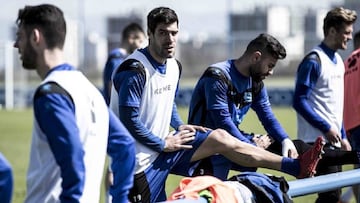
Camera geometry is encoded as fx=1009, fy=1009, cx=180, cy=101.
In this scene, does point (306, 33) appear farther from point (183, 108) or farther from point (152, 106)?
point (152, 106)

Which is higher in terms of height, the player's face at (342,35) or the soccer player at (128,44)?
the player's face at (342,35)

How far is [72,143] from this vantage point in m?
4.46

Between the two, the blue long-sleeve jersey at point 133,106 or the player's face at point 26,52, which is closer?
the player's face at point 26,52

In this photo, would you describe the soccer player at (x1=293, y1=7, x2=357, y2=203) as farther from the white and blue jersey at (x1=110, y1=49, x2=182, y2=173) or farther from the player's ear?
the white and blue jersey at (x1=110, y1=49, x2=182, y2=173)

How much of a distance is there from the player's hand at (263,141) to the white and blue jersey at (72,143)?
8.92 feet

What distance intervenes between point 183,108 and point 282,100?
287cm

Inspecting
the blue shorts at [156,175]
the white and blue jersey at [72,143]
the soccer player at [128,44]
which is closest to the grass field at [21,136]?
the soccer player at [128,44]

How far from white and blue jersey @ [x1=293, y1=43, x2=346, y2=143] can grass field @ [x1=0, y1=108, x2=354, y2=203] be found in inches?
69.8

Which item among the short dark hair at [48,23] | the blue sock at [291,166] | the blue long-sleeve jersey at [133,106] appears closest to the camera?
the short dark hair at [48,23]

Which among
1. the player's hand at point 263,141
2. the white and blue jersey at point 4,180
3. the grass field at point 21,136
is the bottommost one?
the grass field at point 21,136

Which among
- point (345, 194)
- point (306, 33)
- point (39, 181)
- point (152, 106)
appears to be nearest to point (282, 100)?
point (306, 33)

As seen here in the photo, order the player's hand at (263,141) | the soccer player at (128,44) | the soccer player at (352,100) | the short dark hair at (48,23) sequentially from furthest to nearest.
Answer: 1. the soccer player at (128,44)
2. the soccer player at (352,100)
3. the player's hand at (263,141)
4. the short dark hair at (48,23)

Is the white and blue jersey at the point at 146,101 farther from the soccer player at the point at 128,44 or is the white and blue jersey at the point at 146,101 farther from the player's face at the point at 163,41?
the soccer player at the point at 128,44

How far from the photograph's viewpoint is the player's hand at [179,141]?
22.8 ft
